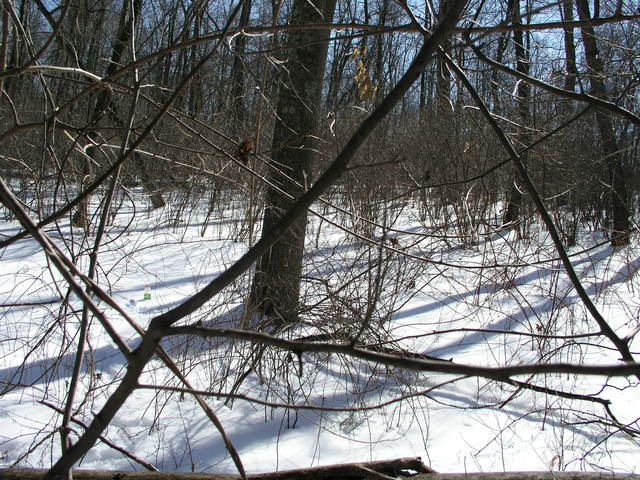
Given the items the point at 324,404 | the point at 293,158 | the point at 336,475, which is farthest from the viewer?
the point at 293,158

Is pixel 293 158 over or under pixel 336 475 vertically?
over

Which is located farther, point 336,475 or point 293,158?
point 293,158

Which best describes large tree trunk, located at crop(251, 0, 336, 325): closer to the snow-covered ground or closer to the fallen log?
the snow-covered ground

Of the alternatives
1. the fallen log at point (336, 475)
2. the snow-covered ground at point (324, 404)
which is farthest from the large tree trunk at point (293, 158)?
the fallen log at point (336, 475)

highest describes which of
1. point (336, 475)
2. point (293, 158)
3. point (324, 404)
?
point (293, 158)

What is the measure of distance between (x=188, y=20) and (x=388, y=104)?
85 centimetres

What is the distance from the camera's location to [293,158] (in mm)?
3305

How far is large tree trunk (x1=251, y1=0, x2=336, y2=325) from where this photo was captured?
2.85m

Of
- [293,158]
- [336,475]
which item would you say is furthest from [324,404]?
[293,158]

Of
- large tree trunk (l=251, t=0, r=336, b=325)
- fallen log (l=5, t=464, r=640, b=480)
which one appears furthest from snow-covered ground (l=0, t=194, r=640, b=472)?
fallen log (l=5, t=464, r=640, b=480)

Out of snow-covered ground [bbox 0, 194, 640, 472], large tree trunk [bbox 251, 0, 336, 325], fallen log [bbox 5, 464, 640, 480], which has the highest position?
large tree trunk [bbox 251, 0, 336, 325]

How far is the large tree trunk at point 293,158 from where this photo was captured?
9.34 feet

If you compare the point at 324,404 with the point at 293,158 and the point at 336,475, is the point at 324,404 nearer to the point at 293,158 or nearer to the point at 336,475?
the point at 336,475

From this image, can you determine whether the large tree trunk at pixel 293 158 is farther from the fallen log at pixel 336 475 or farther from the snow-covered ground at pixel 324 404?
the fallen log at pixel 336 475
